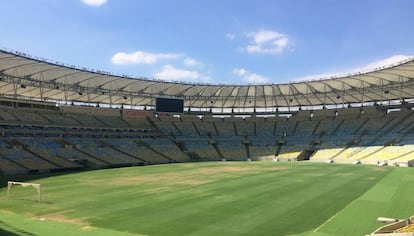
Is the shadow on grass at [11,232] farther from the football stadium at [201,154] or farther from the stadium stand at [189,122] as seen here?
the stadium stand at [189,122]

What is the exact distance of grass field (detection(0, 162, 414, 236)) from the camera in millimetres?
15461

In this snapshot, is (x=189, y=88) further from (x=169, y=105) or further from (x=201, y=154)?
(x=201, y=154)

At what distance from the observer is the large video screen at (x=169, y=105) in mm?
68562

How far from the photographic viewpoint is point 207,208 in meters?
19.9

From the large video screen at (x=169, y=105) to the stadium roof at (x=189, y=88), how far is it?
170cm

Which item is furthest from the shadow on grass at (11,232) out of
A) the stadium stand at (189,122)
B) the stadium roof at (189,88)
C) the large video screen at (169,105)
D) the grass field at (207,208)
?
the large video screen at (169,105)

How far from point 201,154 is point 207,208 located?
5102 centimetres

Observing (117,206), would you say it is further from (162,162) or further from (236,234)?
(162,162)

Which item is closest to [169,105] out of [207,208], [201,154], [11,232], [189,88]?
[189,88]

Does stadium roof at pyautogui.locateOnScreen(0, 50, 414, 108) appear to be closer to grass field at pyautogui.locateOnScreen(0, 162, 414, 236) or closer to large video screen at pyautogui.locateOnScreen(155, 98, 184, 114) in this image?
large video screen at pyautogui.locateOnScreen(155, 98, 184, 114)

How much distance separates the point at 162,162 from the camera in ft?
204

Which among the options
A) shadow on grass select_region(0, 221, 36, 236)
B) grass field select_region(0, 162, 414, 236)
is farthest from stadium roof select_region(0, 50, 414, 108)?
shadow on grass select_region(0, 221, 36, 236)

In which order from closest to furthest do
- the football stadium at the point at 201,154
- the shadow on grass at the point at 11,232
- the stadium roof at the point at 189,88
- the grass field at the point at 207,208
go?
the shadow on grass at the point at 11,232 → the grass field at the point at 207,208 → the football stadium at the point at 201,154 → the stadium roof at the point at 189,88

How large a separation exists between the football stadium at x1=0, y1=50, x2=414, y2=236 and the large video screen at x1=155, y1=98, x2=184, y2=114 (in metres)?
0.30
